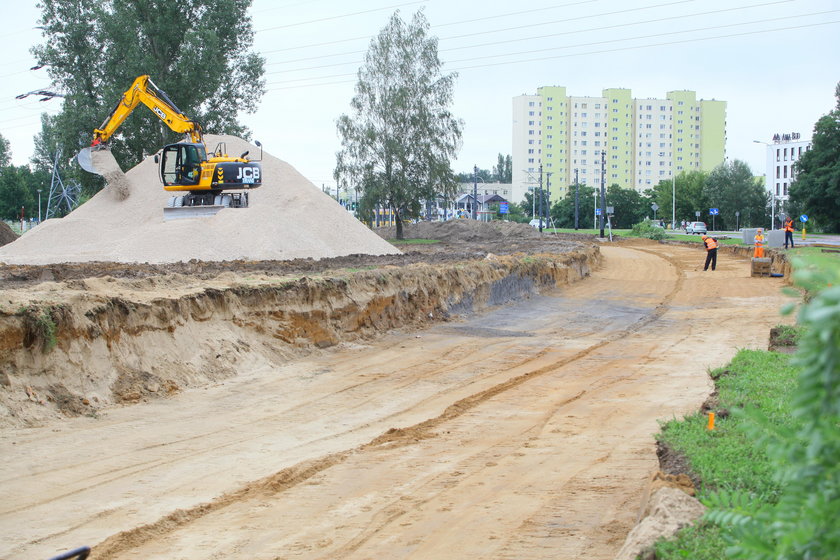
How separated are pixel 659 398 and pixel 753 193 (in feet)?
272

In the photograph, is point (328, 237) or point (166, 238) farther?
point (328, 237)

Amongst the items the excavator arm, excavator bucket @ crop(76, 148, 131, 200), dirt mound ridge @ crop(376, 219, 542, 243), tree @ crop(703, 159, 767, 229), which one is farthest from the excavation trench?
tree @ crop(703, 159, 767, 229)

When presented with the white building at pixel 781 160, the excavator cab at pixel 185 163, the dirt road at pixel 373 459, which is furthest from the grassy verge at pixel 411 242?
the white building at pixel 781 160

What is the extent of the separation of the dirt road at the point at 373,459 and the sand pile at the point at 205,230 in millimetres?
13002

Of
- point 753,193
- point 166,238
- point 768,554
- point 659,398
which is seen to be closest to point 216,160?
point 166,238

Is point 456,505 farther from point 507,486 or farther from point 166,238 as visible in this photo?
point 166,238

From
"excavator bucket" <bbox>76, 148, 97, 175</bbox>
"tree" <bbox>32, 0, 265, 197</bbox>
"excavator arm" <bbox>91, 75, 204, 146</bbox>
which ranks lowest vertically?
"excavator bucket" <bbox>76, 148, 97, 175</bbox>

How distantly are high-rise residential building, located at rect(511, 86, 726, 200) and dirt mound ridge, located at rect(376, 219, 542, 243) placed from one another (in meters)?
87.9

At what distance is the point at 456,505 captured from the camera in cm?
677

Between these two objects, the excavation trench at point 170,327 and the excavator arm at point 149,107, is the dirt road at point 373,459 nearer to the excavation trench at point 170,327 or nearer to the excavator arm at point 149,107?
the excavation trench at point 170,327

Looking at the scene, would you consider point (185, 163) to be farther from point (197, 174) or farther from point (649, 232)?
point (649, 232)

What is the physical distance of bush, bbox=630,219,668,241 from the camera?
6009 cm

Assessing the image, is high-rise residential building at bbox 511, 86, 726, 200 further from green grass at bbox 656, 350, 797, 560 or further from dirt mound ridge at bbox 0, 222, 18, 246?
green grass at bbox 656, 350, 797, 560

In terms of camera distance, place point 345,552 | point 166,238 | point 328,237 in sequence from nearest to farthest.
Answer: point 345,552, point 166,238, point 328,237
